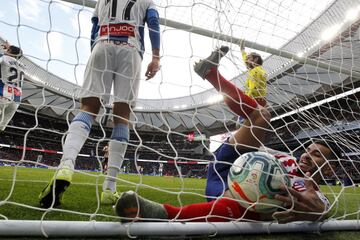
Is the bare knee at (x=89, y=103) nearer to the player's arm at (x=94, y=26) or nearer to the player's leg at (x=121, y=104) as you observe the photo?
the player's leg at (x=121, y=104)

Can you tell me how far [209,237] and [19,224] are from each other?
0.73m

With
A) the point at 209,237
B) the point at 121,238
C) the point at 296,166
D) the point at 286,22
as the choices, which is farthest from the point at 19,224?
the point at 286,22

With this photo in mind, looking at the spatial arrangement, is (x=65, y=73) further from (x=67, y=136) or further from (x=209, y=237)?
(x=209, y=237)

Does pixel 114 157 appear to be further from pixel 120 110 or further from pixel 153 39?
pixel 153 39

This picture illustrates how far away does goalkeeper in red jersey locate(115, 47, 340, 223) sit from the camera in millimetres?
1197

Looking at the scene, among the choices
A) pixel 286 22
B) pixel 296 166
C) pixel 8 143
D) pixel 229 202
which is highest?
pixel 8 143

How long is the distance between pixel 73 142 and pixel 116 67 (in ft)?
1.98

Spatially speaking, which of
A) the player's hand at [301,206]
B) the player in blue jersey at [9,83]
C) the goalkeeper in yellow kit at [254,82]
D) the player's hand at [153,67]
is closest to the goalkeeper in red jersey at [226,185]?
the player's hand at [301,206]

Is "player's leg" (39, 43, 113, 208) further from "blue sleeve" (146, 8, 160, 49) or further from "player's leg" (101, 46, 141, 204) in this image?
"blue sleeve" (146, 8, 160, 49)

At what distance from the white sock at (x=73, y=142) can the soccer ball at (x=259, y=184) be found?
2.83 feet

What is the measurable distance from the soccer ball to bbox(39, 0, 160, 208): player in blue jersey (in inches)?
30.6

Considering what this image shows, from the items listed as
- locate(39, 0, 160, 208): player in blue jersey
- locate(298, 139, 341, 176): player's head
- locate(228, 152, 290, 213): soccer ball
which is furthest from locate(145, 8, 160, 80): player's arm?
locate(298, 139, 341, 176): player's head

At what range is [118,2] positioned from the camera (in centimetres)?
198

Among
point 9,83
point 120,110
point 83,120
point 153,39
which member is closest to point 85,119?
point 83,120
